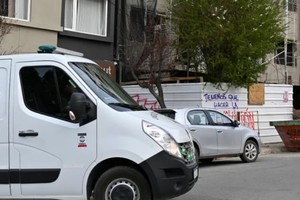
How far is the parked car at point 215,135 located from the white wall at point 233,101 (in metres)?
4.33

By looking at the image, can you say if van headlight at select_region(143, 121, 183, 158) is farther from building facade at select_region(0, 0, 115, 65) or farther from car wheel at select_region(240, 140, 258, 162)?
building facade at select_region(0, 0, 115, 65)

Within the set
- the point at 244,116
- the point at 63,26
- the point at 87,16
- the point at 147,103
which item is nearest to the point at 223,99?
the point at 244,116

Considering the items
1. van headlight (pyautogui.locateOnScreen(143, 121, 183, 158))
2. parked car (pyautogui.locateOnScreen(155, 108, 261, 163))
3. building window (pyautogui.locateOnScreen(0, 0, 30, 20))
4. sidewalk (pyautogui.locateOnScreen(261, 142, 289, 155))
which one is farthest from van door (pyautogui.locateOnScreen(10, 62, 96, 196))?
sidewalk (pyautogui.locateOnScreen(261, 142, 289, 155))

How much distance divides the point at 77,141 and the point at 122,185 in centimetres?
81

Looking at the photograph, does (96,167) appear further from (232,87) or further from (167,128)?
(232,87)

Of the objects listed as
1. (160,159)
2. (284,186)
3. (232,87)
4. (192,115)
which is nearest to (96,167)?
(160,159)

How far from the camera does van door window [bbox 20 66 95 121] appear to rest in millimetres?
6703

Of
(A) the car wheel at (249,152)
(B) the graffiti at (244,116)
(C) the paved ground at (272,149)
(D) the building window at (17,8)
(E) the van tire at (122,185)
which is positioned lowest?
(C) the paved ground at (272,149)

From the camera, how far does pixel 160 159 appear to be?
640 centimetres

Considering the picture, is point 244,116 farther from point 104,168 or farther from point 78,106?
point 78,106

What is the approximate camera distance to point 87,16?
61.5 ft

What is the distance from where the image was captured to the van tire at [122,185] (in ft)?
21.2

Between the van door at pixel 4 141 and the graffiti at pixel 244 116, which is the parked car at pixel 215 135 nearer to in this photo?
the graffiti at pixel 244 116

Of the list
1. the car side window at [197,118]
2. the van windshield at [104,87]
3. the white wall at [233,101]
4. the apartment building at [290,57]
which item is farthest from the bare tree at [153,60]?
the apartment building at [290,57]
